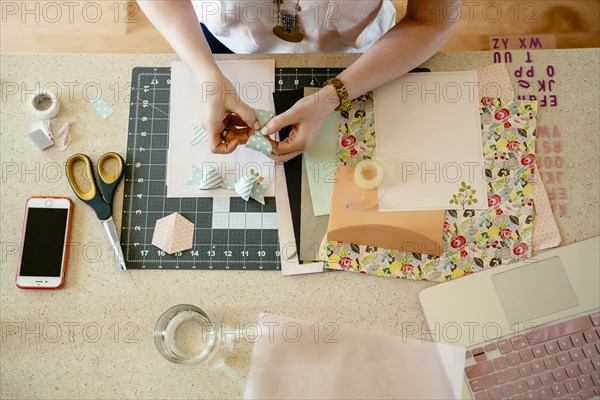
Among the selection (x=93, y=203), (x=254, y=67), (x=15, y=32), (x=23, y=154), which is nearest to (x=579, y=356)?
(x=254, y=67)

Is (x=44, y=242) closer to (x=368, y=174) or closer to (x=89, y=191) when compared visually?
(x=89, y=191)

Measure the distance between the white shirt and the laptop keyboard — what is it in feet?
2.43

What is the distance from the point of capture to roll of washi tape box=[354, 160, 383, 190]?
895mm

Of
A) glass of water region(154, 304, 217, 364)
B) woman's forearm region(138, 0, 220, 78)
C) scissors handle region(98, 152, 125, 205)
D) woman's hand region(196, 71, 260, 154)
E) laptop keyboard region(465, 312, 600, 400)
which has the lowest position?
laptop keyboard region(465, 312, 600, 400)

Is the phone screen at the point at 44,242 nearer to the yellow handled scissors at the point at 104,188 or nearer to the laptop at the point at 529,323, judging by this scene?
the yellow handled scissors at the point at 104,188

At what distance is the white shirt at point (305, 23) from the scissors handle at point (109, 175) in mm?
397

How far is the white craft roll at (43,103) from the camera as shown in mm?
939

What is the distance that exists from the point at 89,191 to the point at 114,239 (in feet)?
0.39

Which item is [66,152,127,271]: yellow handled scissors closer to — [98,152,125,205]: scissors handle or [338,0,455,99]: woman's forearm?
[98,152,125,205]: scissors handle

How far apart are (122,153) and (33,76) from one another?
274 millimetres

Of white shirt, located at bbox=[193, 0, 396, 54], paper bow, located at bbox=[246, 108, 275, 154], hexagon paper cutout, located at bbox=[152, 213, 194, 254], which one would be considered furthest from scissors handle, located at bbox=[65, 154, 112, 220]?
white shirt, located at bbox=[193, 0, 396, 54]

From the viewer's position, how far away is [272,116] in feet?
2.98

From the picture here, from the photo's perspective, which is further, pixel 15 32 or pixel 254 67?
Result: pixel 15 32

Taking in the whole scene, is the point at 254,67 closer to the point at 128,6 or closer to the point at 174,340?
the point at 174,340
